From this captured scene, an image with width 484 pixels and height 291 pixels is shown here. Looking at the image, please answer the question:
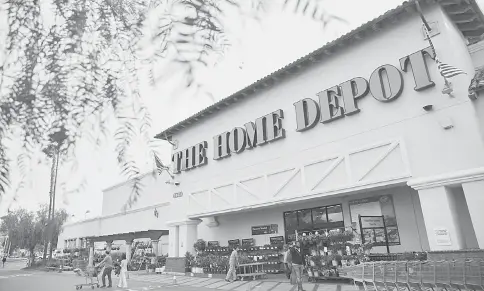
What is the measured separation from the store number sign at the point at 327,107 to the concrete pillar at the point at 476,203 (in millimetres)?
3466

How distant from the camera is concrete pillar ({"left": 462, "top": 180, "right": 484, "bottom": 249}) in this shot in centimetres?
877

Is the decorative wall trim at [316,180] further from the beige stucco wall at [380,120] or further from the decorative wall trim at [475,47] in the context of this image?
the decorative wall trim at [475,47]

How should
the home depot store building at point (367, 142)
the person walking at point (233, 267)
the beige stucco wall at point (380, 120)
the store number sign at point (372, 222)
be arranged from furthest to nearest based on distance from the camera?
the person walking at point (233, 267)
the store number sign at point (372, 222)
the beige stucco wall at point (380, 120)
the home depot store building at point (367, 142)

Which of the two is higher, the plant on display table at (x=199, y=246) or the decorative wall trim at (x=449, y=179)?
the decorative wall trim at (x=449, y=179)

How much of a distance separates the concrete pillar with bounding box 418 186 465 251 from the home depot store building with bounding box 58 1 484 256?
3 cm

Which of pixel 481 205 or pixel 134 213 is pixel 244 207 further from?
pixel 134 213

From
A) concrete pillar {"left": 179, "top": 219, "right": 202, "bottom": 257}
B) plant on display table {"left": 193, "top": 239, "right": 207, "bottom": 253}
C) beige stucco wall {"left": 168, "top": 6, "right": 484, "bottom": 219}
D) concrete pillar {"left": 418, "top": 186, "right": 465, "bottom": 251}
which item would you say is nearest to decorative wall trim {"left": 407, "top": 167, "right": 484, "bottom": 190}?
concrete pillar {"left": 418, "top": 186, "right": 465, "bottom": 251}

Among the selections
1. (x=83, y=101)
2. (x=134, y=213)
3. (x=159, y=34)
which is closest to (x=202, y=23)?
(x=159, y=34)

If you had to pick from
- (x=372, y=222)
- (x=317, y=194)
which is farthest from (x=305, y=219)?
(x=372, y=222)

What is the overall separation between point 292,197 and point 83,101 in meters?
12.4

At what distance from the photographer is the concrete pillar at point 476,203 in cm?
877

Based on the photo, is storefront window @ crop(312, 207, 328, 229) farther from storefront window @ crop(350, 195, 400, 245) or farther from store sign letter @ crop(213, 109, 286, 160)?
store sign letter @ crop(213, 109, 286, 160)

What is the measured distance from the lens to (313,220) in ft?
49.6

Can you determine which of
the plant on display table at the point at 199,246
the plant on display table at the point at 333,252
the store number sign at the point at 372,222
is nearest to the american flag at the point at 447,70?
the store number sign at the point at 372,222
